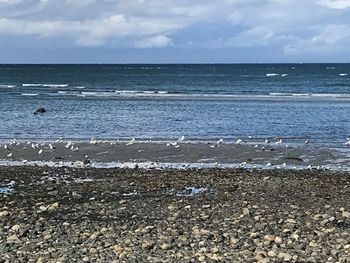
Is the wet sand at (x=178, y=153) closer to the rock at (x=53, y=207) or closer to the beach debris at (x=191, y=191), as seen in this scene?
the beach debris at (x=191, y=191)

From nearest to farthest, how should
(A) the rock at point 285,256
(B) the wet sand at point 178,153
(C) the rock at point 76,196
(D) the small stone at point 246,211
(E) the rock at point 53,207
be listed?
1. (A) the rock at point 285,256
2. (D) the small stone at point 246,211
3. (E) the rock at point 53,207
4. (C) the rock at point 76,196
5. (B) the wet sand at point 178,153

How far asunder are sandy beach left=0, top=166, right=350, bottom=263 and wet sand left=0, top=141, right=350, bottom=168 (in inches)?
140

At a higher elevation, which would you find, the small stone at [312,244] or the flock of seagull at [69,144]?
the small stone at [312,244]

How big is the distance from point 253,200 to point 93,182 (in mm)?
4416

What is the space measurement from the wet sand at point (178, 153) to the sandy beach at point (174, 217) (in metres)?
3.55

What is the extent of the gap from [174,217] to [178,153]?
417 inches

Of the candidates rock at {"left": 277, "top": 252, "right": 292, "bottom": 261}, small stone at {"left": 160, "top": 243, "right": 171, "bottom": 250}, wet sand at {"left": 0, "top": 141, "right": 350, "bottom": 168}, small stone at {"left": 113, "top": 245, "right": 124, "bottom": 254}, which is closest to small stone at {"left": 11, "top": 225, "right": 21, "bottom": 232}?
small stone at {"left": 113, "top": 245, "right": 124, "bottom": 254}

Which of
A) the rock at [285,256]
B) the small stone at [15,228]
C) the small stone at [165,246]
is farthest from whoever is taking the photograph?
the small stone at [15,228]

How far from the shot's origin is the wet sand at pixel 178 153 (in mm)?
19766

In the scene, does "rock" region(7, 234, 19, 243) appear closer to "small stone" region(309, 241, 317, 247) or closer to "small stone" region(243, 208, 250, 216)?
"small stone" region(243, 208, 250, 216)

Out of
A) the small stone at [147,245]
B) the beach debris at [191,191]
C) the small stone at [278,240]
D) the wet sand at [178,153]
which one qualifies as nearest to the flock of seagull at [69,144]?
the wet sand at [178,153]

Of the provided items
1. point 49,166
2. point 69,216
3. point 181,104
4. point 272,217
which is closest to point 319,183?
point 272,217

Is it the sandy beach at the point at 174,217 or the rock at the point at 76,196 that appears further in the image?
Answer: the rock at the point at 76,196

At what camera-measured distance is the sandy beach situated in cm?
859
